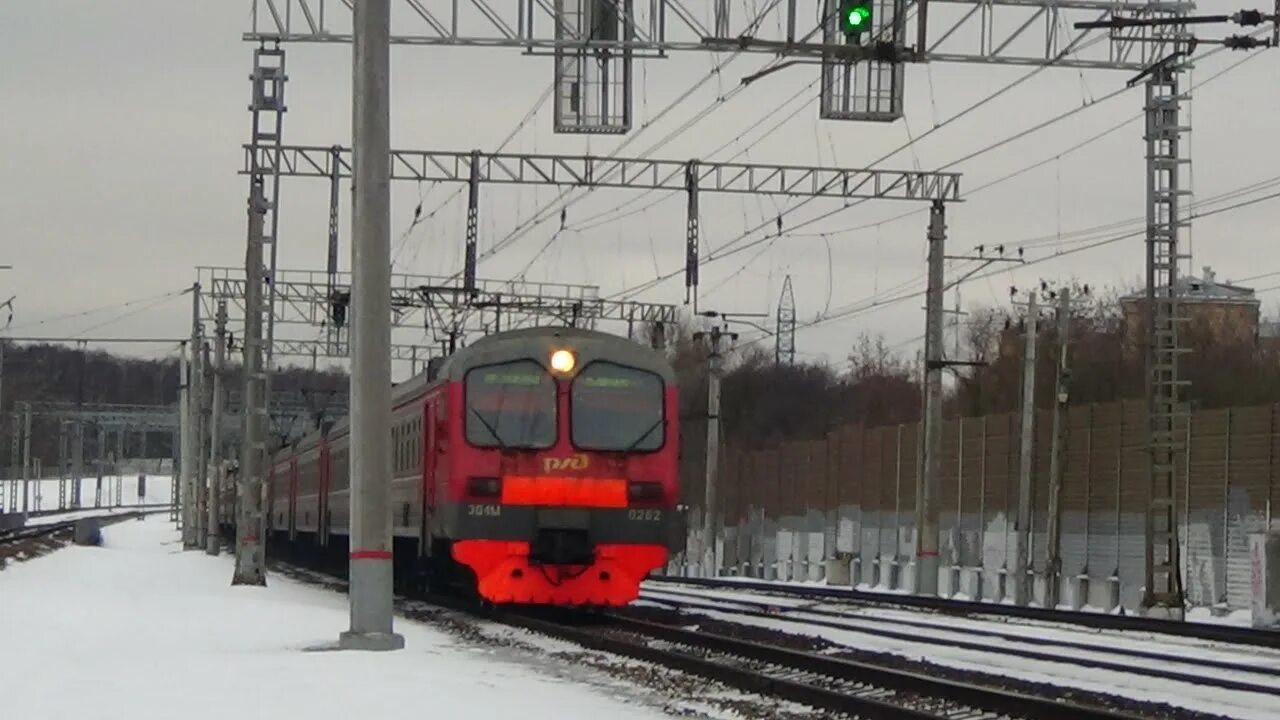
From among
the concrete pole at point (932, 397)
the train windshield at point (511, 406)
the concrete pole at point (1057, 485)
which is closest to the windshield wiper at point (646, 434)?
the train windshield at point (511, 406)

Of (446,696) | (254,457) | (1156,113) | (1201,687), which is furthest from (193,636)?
(1156,113)

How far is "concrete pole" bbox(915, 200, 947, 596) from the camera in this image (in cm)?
3969

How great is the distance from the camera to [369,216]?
19.1 meters

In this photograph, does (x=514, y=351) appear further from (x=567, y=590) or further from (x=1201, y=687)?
(x=1201, y=687)

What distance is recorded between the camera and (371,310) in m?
19.1

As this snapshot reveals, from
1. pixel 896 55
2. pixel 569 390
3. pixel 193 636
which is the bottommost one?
pixel 193 636

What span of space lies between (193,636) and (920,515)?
23511 mm

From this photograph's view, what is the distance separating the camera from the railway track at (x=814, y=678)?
14.4 meters

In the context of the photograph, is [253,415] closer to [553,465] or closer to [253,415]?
[253,415]

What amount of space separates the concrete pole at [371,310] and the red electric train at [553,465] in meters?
6.29

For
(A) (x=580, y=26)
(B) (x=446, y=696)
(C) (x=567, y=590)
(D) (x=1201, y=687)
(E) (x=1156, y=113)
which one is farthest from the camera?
(E) (x=1156, y=113)

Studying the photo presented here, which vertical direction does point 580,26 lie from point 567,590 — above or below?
above

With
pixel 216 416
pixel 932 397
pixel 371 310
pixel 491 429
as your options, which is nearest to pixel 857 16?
pixel 371 310

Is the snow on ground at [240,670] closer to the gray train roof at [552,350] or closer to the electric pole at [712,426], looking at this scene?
the gray train roof at [552,350]
